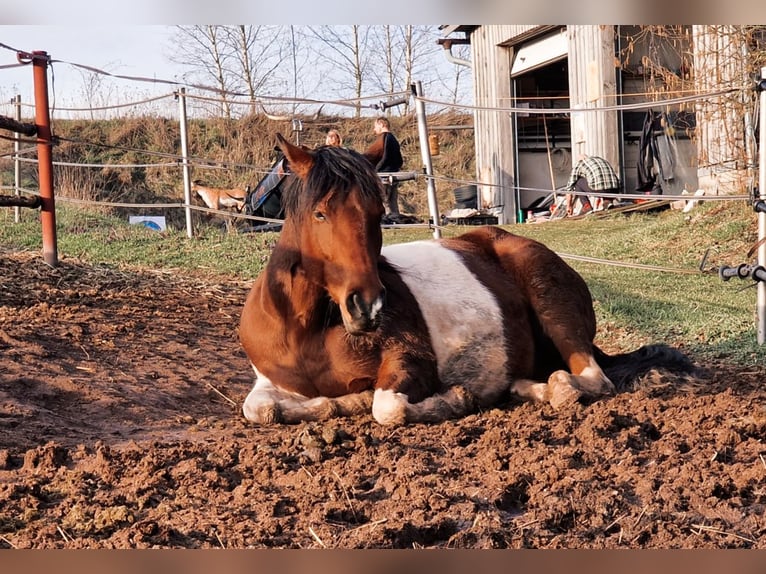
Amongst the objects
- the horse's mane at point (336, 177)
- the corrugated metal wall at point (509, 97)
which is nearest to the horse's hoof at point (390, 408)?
the horse's mane at point (336, 177)

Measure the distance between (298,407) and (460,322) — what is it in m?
0.97

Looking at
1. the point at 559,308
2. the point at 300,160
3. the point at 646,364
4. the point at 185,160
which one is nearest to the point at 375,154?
A: the point at 300,160

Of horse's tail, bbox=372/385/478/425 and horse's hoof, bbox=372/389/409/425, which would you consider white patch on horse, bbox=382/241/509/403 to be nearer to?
horse's tail, bbox=372/385/478/425

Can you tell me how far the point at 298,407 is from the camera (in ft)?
12.0

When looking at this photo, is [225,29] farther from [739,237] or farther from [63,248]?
[739,237]

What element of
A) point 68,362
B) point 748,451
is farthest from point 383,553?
point 68,362

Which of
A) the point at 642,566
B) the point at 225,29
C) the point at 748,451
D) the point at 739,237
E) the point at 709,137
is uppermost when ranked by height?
the point at 225,29

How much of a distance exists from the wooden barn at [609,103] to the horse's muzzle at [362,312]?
6.69 m

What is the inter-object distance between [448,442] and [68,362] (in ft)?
8.04

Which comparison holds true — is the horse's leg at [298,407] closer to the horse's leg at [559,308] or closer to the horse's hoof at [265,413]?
the horse's hoof at [265,413]

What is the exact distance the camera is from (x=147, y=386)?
4.33 m

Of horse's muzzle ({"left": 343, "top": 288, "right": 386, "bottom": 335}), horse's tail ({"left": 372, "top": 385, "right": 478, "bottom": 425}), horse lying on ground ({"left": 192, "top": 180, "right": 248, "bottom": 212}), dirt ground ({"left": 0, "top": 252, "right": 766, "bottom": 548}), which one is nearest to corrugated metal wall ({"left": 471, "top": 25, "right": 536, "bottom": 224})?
horse lying on ground ({"left": 192, "top": 180, "right": 248, "bottom": 212})

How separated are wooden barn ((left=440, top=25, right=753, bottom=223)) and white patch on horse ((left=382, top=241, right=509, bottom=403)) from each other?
5.51 m

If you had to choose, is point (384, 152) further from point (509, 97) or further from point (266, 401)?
point (509, 97)
